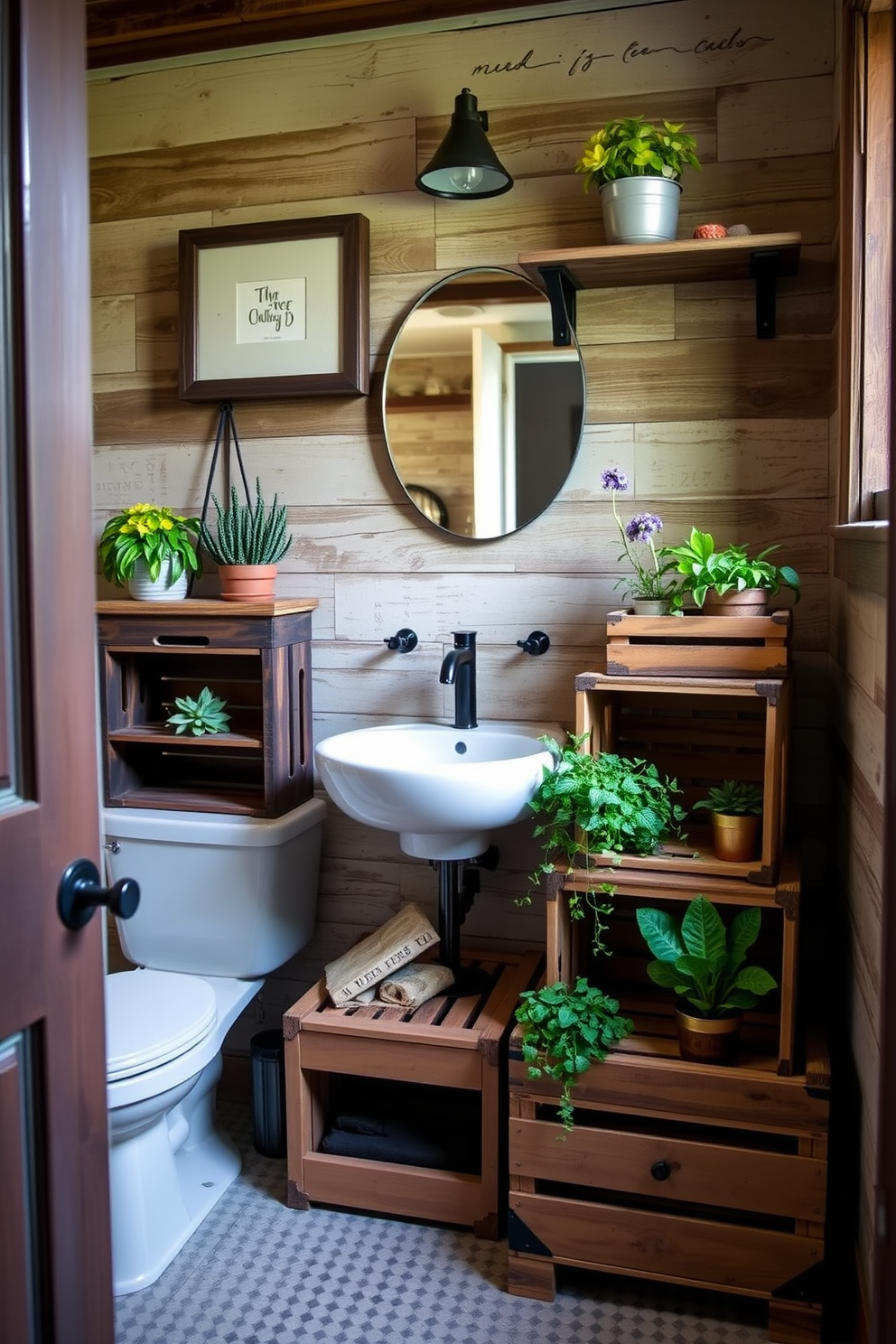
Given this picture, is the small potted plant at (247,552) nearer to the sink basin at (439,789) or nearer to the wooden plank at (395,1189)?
the sink basin at (439,789)

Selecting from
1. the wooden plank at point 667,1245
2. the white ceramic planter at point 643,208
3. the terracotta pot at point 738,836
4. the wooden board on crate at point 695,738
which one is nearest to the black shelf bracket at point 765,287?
the white ceramic planter at point 643,208

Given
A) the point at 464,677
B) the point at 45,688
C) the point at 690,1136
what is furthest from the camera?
the point at 464,677

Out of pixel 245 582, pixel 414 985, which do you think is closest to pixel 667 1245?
pixel 414 985

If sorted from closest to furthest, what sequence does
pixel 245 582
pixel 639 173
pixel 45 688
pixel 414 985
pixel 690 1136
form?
pixel 45 688, pixel 690 1136, pixel 639 173, pixel 414 985, pixel 245 582

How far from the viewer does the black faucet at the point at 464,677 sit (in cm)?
238

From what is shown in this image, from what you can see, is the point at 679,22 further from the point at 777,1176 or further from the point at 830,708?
the point at 777,1176

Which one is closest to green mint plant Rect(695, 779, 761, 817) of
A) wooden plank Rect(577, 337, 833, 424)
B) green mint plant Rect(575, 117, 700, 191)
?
wooden plank Rect(577, 337, 833, 424)

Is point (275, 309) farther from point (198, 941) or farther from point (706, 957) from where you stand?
point (706, 957)

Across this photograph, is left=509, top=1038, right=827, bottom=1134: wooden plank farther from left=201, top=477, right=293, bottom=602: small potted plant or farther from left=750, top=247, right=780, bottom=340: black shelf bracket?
left=750, top=247, right=780, bottom=340: black shelf bracket

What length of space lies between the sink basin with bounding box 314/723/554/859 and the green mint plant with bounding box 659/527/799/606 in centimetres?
40

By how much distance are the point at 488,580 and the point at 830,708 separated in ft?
2.43

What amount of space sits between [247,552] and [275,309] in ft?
1.77

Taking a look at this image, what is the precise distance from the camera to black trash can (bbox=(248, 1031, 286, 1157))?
8.01 feet

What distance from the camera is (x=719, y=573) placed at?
81.4 inches
